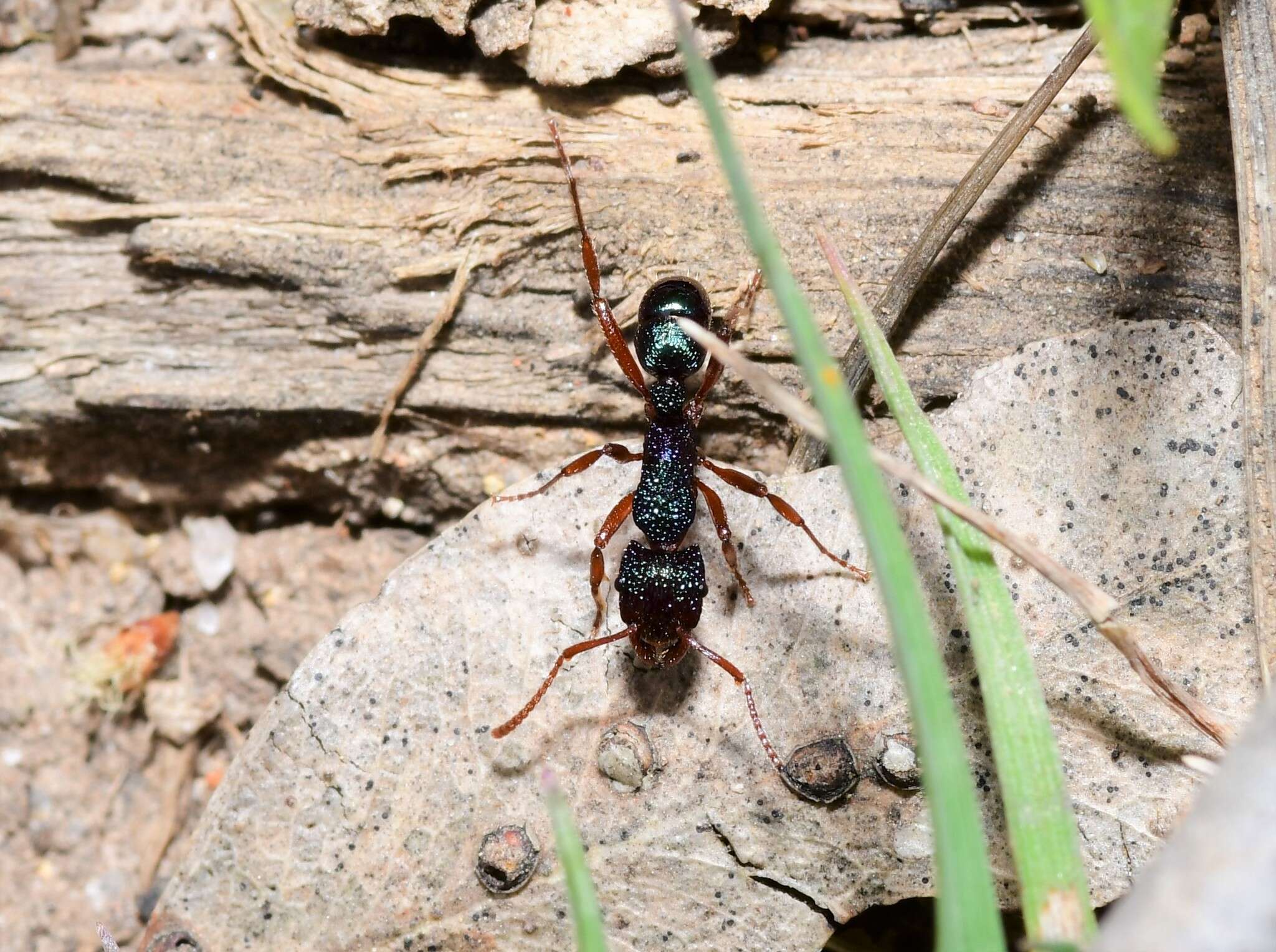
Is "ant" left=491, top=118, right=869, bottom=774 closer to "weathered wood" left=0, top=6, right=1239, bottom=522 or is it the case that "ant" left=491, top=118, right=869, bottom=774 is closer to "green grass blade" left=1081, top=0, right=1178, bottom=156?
"weathered wood" left=0, top=6, right=1239, bottom=522

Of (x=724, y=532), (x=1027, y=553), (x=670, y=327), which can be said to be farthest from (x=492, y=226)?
(x=1027, y=553)

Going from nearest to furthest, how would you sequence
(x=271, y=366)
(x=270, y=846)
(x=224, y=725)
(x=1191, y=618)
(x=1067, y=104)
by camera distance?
1. (x=1191, y=618)
2. (x=270, y=846)
3. (x=1067, y=104)
4. (x=271, y=366)
5. (x=224, y=725)

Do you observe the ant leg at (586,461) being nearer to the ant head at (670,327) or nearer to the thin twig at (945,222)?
the ant head at (670,327)

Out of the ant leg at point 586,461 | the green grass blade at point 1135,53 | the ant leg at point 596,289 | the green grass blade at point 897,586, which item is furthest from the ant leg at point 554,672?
the green grass blade at point 1135,53

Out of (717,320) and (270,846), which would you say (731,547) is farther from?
(270,846)

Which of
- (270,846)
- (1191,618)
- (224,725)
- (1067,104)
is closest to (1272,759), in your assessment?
(1191,618)

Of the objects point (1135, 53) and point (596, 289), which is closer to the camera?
point (1135, 53)

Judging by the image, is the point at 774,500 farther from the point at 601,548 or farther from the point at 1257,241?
the point at 1257,241
